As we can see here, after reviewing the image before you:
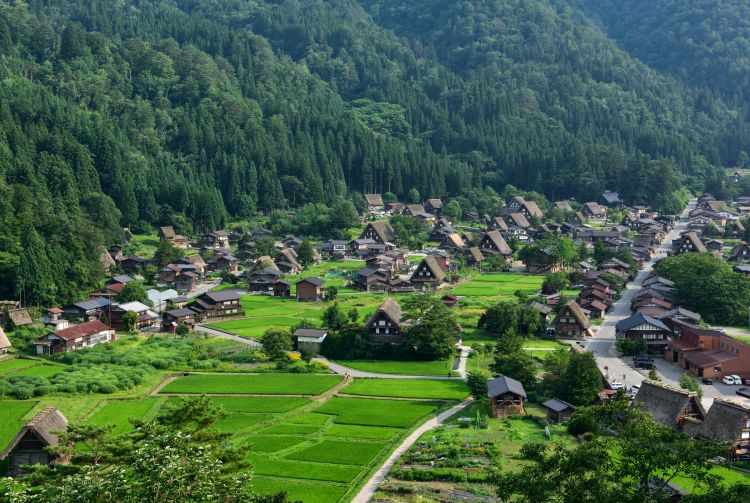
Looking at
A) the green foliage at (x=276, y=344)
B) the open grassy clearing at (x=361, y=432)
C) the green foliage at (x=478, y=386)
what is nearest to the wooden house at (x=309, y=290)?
the green foliage at (x=276, y=344)

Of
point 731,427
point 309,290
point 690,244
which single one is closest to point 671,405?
point 731,427

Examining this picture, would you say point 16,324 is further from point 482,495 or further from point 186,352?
point 482,495

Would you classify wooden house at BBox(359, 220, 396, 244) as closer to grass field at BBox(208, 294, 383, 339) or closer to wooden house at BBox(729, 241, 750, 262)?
grass field at BBox(208, 294, 383, 339)

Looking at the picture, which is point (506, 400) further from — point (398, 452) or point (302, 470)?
point (302, 470)

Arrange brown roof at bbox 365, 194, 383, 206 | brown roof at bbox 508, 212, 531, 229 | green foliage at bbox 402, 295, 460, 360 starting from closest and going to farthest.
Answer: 1. green foliage at bbox 402, 295, 460, 360
2. brown roof at bbox 508, 212, 531, 229
3. brown roof at bbox 365, 194, 383, 206

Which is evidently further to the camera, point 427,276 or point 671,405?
point 427,276

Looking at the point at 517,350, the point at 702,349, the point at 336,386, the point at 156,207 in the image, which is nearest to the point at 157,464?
the point at 336,386

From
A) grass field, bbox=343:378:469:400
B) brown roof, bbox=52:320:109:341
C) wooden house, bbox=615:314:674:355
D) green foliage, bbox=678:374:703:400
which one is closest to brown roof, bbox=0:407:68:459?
Result: grass field, bbox=343:378:469:400
